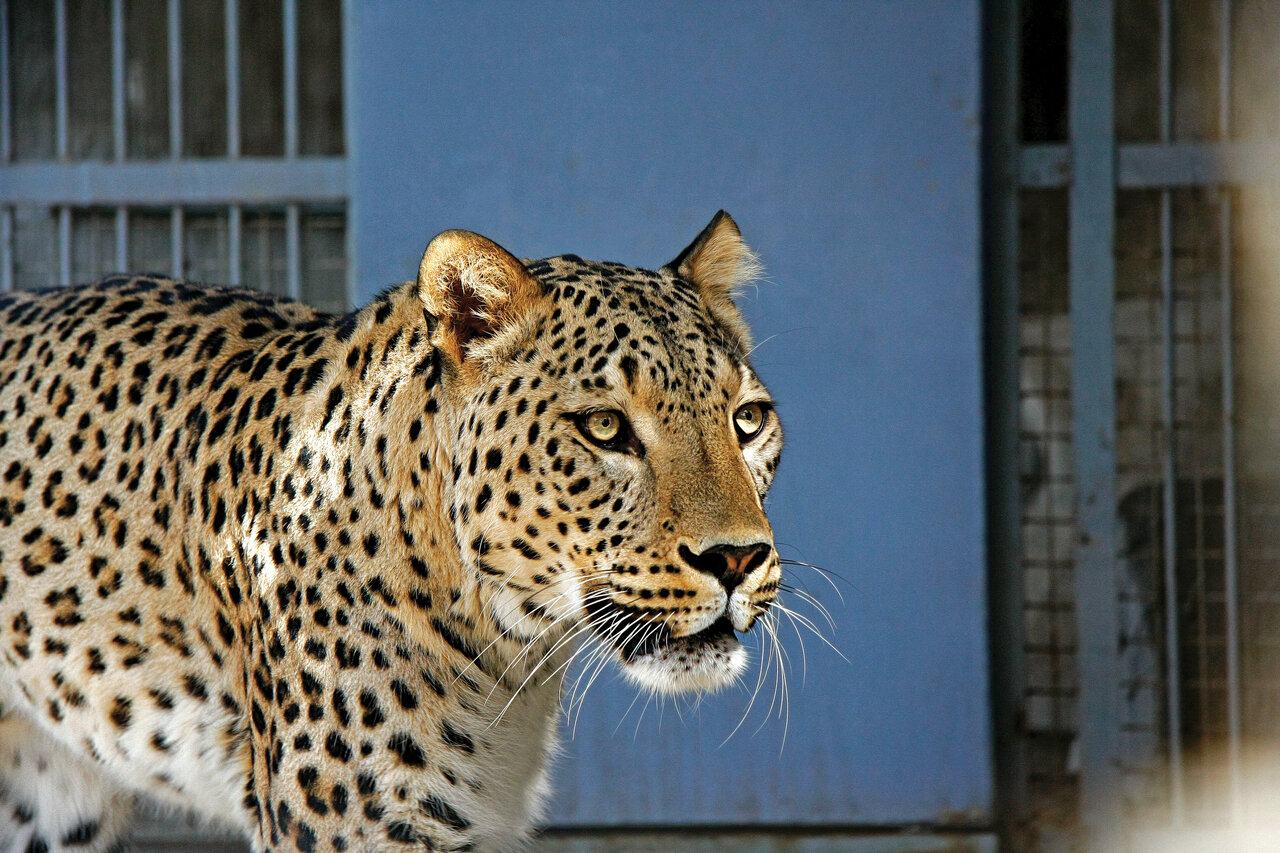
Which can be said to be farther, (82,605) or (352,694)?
(82,605)

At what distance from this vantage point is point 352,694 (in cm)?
280

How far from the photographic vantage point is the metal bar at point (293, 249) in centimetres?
582

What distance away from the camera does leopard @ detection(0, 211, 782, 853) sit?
8.79ft

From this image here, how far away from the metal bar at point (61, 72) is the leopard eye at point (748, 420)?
4.37m

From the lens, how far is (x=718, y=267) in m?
3.21

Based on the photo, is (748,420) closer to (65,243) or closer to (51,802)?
(51,802)

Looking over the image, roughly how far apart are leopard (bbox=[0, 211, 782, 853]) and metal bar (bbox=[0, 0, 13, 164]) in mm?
2983

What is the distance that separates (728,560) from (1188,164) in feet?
13.1

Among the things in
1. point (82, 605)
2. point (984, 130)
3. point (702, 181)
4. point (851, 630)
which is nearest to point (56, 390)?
point (82, 605)

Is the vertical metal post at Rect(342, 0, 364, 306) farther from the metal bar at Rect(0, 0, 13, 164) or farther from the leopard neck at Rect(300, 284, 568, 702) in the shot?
the leopard neck at Rect(300, 284, 568, 702)

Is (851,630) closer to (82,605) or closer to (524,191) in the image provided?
(524,191)

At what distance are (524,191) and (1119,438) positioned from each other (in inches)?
111

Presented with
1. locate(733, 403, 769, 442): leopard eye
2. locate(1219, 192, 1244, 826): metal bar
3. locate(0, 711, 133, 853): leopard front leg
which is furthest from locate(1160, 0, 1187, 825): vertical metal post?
locate(0, 711, 133, 853): leopard front leg

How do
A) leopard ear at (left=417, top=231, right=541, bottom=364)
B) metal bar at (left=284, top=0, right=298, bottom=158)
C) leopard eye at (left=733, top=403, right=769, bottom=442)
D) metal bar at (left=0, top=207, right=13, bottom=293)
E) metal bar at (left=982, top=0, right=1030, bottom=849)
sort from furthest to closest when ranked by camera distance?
1. metal bar at (left=0, top=207, right=13, bottom=293)
2. metal bar at (left=284, top=0, right=298, bottom=158)
3. metal bar at (left=982, top=0, right=1030, bottom=849)
4. leopard eye at (left=733, top=403, right=769, bottom=442)
5. leopard ear at (left=417, top=231, right=541, bottom=364)
